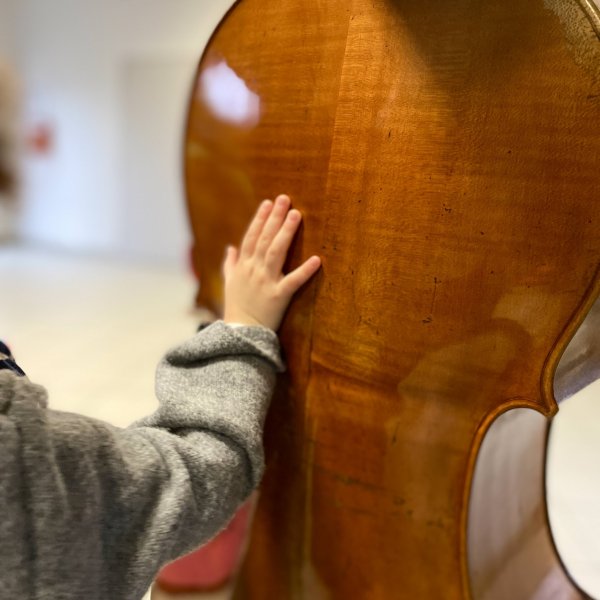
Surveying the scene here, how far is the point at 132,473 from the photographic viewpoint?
43 centimetres

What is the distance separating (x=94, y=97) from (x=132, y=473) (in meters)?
3.82

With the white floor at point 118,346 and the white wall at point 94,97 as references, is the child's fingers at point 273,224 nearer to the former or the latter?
the white floor at point 118,346

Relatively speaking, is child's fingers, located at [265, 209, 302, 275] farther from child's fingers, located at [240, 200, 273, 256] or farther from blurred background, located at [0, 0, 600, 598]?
blurred background, located at [0, 0, 600, 598]

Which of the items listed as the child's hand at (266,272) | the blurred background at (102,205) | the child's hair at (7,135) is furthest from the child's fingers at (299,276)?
the blurred background at (102,205)

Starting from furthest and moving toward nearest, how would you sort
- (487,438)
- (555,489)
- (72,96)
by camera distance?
(72,96) → (555,489) → (487,438)

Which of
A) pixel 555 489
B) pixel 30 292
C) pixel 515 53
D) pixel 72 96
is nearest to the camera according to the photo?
pixel 515 53

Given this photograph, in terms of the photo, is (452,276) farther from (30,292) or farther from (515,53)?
(30,292)

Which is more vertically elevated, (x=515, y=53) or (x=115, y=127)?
(x=515, y=53)

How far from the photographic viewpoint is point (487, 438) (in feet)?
1.84

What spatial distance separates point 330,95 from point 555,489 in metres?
0.82

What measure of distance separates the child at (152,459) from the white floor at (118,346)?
30 cm

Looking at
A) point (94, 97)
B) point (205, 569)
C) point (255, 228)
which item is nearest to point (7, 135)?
point (255, 228)

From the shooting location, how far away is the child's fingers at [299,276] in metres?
0.56

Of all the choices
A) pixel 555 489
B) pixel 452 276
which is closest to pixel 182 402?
pixel 452 276
